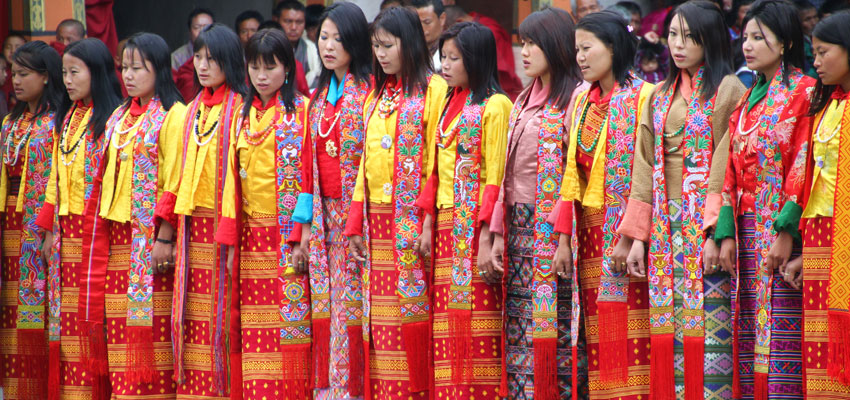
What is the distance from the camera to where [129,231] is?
779cm

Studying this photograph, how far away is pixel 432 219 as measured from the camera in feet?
21.6

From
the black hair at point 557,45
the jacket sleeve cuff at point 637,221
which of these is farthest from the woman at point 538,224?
the jacket sleeve cuff at point 637,221

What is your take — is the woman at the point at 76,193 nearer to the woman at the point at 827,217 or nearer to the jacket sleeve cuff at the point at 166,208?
the jacket sleeve cuff at the point at 166,208

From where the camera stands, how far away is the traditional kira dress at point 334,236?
7.00 m

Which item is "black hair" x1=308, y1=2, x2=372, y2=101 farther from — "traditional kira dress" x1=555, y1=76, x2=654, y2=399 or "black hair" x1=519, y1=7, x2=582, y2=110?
"traditional kira dress" x1=555, y1=76, x2=654, y2=399

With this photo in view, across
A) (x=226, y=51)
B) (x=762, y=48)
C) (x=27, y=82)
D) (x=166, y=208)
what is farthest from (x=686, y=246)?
(x=27, y=82)

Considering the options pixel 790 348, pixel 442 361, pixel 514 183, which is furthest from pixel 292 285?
pixel 790 348

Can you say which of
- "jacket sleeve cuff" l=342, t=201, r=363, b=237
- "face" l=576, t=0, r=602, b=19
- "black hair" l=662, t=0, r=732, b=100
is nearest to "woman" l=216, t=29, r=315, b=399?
"jacket sleeve cuff" l=342, t=201, r=363, b=237

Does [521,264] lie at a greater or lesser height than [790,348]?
greater

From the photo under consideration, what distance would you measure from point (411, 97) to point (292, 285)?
131cm

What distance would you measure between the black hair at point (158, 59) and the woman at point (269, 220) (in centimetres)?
75

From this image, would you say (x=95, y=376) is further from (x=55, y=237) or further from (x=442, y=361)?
(x=442, y=361)

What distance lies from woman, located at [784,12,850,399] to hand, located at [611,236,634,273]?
31.5 inches

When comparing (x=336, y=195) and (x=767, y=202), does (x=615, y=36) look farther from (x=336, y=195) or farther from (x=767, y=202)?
(x=336, y=195)
